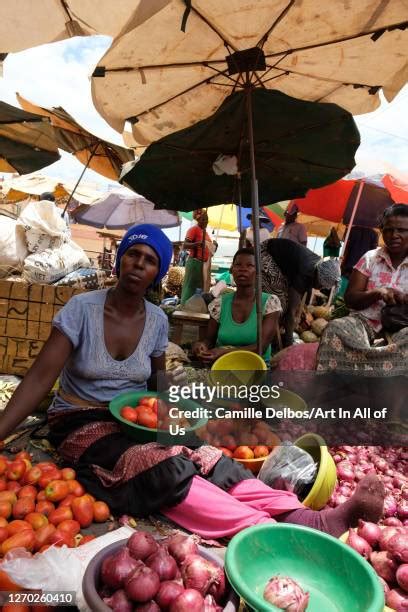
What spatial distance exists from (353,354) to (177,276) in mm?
7027

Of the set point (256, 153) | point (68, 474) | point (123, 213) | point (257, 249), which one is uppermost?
point (123, 213)

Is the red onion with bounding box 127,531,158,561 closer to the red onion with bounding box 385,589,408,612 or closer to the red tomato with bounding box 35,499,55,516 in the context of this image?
the red tomato with bounding box 35,499,55,516

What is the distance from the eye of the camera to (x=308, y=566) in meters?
1.51

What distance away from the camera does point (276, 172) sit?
4828 mm

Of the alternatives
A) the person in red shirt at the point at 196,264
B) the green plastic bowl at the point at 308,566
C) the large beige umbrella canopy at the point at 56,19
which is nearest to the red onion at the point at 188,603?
the green plastic bowl at the point at 308,566

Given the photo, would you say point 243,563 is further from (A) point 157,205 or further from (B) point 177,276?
(B) point 177,276

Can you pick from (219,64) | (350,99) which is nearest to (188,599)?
(219,64)

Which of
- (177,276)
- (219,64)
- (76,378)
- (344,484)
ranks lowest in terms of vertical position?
(344,484)

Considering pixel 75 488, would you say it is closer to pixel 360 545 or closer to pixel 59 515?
pixel 59 515

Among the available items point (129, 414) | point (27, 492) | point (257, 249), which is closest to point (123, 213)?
point (257, 249)

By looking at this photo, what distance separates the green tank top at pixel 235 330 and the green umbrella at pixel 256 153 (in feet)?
3.89

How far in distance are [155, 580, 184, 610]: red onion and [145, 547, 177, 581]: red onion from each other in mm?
32

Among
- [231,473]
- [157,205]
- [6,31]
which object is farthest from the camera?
[157,205]

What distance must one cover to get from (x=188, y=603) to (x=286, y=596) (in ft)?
0.96
